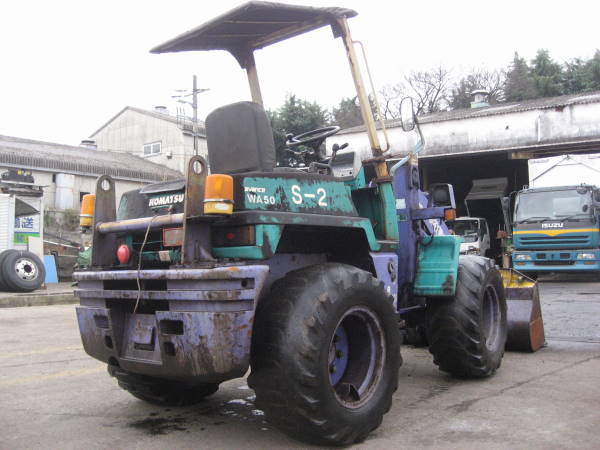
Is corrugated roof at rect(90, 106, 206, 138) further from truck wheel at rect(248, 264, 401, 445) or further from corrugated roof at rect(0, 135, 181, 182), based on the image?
truck wheel at rect(248, 264, 401, 445)

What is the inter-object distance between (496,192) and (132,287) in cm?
2851

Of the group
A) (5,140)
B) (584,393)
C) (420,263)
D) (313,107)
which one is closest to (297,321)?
(420,263)

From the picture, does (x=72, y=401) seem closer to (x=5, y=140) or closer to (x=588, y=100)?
(x=588, y=100)

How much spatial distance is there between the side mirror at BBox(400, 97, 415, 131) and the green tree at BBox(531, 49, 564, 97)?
158 ft

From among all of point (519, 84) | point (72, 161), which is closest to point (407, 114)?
point (72, 161)

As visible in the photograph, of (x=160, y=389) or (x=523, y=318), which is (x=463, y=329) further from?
(x=160, y=389)

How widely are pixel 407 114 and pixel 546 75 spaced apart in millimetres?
51373

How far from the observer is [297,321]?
362 cm

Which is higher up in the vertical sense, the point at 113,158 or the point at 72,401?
the point at 113,158

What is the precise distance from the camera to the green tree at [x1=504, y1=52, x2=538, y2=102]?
4984cm

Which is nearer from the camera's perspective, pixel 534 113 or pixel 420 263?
pixel 420 263

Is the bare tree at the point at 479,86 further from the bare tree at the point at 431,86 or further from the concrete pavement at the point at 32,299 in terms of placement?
the concrete pavement at the point at 32,299

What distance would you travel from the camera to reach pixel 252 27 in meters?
4.91

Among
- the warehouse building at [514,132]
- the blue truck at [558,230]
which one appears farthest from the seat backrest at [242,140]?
the warehouse building at [514,132]
